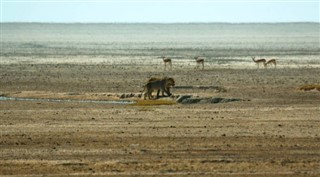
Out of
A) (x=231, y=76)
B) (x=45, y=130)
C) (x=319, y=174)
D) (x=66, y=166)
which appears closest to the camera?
(x=319, y=174)

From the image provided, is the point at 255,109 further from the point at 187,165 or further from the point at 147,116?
the point at 187,165

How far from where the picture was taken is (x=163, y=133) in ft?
78.7

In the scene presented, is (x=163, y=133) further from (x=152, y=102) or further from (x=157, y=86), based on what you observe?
(x=157, y=86)

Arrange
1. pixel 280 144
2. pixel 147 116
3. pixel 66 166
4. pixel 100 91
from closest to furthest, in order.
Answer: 1. pixel 66 166
2. pixel 280 144
3. pixel 147 116
4. pixel 100 91

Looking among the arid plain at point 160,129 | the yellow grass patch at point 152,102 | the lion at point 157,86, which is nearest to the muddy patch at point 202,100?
the yellow grass patch at point 152,102

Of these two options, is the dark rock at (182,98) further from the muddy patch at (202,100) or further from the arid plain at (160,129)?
the arid plain at (160,129)

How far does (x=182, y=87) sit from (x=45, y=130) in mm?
13763

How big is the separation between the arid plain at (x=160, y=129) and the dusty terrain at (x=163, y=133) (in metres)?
0.02

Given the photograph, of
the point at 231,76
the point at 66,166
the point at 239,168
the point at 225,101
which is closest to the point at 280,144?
the point at 239,168

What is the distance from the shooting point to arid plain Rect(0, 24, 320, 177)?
19.3 meters

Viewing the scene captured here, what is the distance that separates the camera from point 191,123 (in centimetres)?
2611

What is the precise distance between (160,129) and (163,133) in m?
0.83

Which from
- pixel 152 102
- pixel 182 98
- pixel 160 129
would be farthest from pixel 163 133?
pixel 182 98

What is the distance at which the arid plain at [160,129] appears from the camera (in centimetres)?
1927
